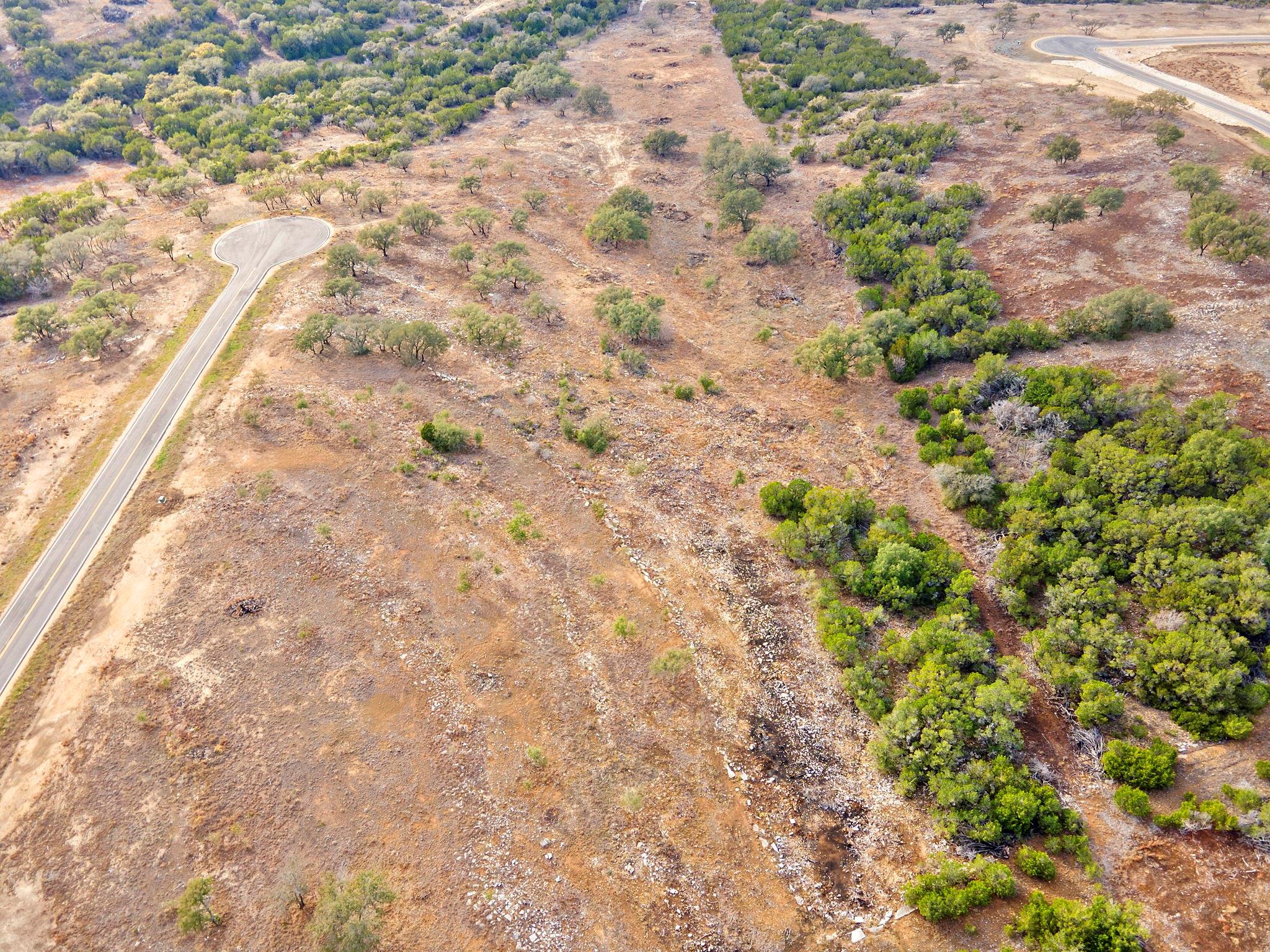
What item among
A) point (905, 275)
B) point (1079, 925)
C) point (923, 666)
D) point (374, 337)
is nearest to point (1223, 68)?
point (905, 275)

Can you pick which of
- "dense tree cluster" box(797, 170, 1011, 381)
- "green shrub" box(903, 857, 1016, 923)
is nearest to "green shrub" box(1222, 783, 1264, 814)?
"green shrub" box(903, 857, 1016, 923)

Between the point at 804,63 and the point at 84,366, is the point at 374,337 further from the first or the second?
the point at 804,63

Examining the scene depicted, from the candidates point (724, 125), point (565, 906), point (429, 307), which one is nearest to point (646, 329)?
point (429, 307)

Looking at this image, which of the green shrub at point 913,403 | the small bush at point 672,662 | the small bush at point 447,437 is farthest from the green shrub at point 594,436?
the green shrub at point 913,403

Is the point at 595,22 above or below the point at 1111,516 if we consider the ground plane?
above

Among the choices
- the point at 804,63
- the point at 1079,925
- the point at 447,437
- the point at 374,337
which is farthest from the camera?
the point at 804,63

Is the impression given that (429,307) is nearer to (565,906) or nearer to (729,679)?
(729,679)

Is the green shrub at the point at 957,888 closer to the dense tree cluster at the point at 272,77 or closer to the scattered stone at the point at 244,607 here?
the scattered stone at the point at 244,607
